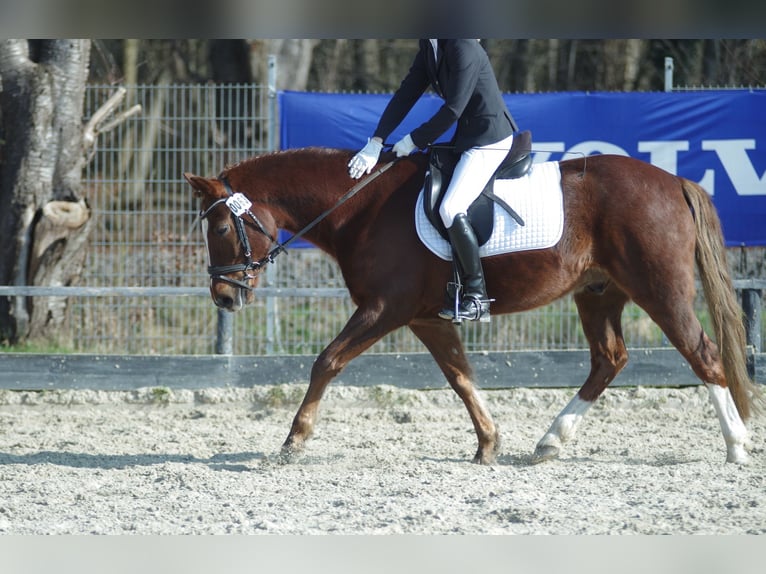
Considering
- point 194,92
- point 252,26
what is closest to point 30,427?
point 194,92

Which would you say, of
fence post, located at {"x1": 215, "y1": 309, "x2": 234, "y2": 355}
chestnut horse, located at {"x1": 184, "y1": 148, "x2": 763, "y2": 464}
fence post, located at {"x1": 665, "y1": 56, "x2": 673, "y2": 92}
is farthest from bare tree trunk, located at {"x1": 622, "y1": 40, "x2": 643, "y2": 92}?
chestnut horse, located at {"x1": 184, "y1": 148, "x2": 763, "y2": 464}

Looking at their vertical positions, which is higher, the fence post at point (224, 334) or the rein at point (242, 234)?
the rein at point (242, 234)

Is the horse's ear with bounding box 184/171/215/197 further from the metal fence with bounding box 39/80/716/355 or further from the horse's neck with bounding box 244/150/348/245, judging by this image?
the metal fence with bounding box 39/80/716/355

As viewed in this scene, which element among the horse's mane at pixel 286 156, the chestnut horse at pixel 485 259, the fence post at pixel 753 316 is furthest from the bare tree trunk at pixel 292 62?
the chestnut horse at pixel 485 259

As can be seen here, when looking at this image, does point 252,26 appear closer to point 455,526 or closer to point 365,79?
point 455,526

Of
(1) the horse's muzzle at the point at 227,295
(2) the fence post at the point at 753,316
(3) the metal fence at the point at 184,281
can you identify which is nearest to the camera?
(1) the horse's muzzle at the point at 227,295

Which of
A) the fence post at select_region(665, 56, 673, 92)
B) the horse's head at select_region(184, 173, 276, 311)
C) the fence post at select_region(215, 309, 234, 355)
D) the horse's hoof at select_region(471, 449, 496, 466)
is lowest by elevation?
the horse's hoof at select_region(471, 449, 496, 466)

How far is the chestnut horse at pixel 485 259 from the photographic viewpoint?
18.3 feet

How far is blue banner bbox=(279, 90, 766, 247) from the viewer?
8.35 metres

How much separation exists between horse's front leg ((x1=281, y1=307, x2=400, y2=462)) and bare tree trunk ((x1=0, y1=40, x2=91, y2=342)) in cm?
426

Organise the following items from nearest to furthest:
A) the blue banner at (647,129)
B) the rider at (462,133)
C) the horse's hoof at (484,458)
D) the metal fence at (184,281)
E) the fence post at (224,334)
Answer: the rider at (462,133) → the horse's hoof at (484,458) → the fence post at (224,334) → the blue banner at (647,129) → the metal fence at (184,281)

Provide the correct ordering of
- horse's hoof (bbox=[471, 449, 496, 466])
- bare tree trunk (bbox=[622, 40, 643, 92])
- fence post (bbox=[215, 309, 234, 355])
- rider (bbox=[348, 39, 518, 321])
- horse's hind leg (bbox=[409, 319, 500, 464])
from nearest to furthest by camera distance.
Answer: rider (bbox=[348, 39, 518, 321]), horse's hoof (bbox=[471, 449, 496, 466]), horse's hind leg (bbox=[409, 319, 500, 464]), fence post (bbox=[215, 309, 234, 355]), bare tree trunk (bbox=[622, 40, 643, 92])

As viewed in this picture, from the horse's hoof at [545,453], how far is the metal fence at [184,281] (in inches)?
110

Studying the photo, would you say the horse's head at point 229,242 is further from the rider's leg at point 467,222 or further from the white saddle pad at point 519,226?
the rider's leg at point 467,222
